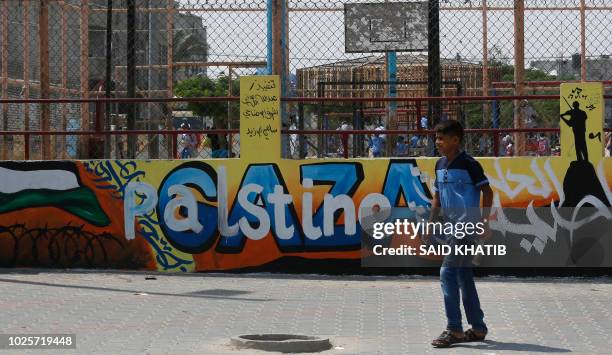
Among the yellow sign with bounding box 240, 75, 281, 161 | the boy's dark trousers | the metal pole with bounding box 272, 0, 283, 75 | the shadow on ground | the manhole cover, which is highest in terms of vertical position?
the metal pole with bounding box 272, 0, 283, 75

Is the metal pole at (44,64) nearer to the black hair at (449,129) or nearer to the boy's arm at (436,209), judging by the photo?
the boy's arm at (436,209)

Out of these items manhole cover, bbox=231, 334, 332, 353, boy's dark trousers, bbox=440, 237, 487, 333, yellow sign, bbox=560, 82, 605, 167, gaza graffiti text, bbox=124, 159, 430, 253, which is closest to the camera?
manhole cover, bbox=231, 334, 332, 353

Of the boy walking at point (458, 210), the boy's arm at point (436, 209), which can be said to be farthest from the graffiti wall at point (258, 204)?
the boy walking at point (458, 210)

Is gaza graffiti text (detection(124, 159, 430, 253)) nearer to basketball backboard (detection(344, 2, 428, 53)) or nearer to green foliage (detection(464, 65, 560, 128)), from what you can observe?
basketball backboard (detection(344, 2, 428, 53))

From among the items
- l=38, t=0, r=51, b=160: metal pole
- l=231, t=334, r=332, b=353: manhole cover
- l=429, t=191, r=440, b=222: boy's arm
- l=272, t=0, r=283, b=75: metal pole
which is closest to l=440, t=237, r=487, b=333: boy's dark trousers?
l=429, t=191, r=440, b=222: boy's arm

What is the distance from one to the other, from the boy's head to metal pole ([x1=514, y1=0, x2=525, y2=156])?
5.17 meters

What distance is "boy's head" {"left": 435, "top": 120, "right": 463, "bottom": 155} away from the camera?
909 cm

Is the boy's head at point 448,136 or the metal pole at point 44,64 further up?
the metal pole at point 44,64

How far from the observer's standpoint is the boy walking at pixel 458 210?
352 inches

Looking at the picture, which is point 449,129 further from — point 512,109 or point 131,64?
point 131,64

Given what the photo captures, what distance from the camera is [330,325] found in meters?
9.99

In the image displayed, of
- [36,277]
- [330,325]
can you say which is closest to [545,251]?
[330,325]

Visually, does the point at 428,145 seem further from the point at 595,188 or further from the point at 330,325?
the point at 330,325

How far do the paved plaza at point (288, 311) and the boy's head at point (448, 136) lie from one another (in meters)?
1.50
